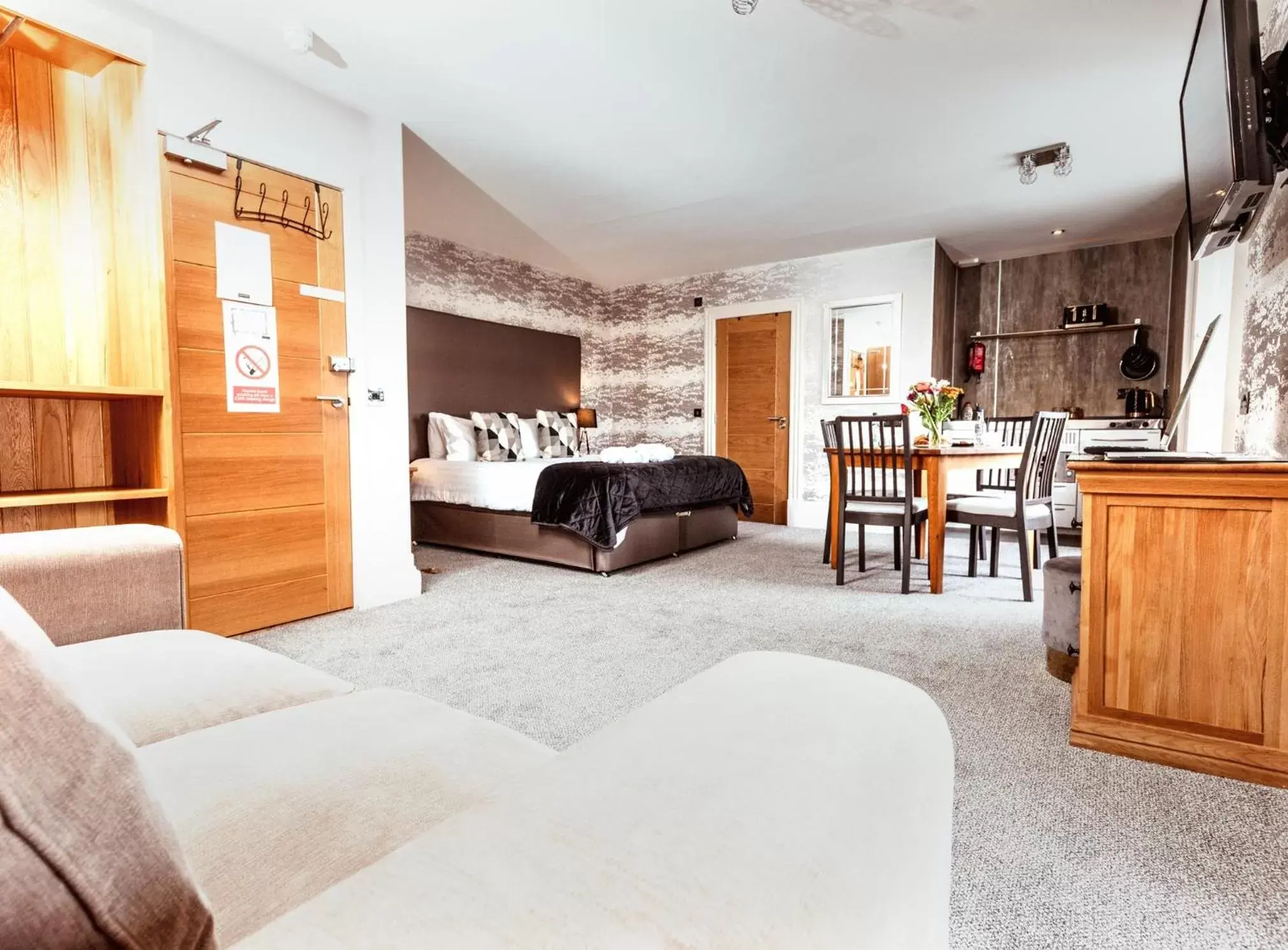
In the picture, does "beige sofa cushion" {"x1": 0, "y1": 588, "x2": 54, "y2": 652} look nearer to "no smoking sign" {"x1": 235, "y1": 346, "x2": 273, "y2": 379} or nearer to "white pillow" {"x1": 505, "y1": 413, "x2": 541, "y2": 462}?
"no smoking sign" {"x1": 235, "y1": 346, "x2": 273, "y2": 379}

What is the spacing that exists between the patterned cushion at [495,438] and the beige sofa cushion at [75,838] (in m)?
5.26

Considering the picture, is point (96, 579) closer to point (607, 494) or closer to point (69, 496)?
point (69, 496)

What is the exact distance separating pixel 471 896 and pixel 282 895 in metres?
0.33

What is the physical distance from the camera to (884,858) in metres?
0.45

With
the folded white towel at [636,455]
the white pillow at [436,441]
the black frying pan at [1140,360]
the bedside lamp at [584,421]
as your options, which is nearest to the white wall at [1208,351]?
the black frying pan at [1140,360]

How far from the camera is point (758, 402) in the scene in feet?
21.8

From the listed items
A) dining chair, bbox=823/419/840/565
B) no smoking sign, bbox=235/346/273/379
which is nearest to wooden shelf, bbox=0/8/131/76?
no smoking sign, bbox=235/346/273/379

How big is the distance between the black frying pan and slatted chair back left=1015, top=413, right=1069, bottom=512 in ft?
9.83

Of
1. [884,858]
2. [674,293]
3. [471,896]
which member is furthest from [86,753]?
[674,293]

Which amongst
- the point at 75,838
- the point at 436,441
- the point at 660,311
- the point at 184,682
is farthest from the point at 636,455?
the point at 75,838

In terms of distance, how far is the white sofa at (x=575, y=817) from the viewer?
363mm

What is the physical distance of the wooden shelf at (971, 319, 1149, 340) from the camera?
5.80m

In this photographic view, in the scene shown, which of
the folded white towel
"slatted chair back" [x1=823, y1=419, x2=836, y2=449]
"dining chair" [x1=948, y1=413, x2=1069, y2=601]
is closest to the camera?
"dining chair" [x1=948, y1=413, x2=1069, y2=601]

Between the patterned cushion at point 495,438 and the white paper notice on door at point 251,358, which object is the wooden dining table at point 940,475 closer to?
the white paper notice on door at point 251,358
